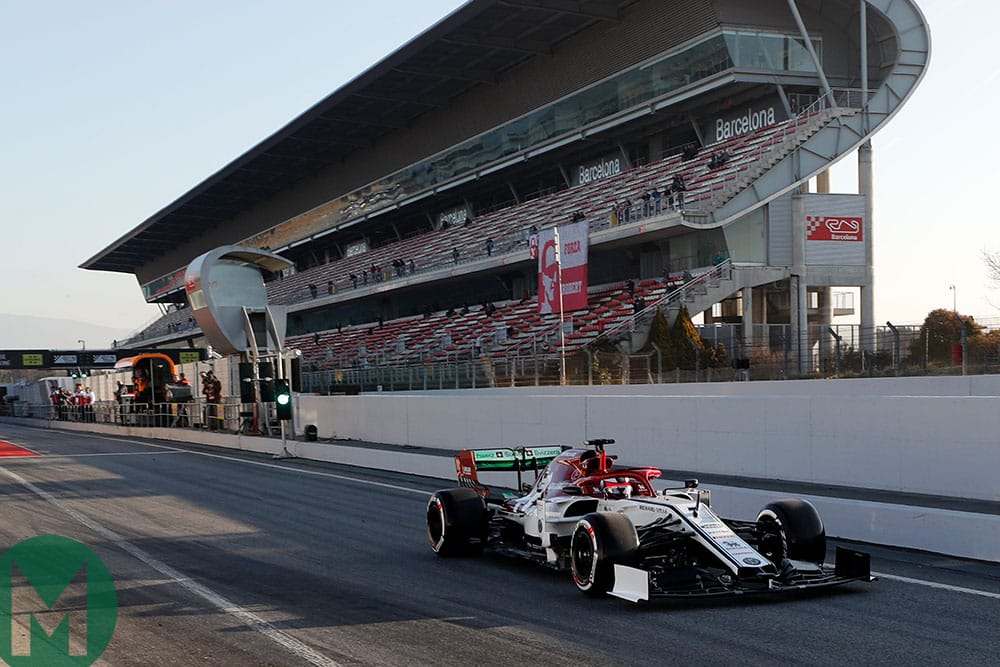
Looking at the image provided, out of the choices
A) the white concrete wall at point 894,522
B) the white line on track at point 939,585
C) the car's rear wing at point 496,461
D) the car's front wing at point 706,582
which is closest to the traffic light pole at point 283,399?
the white concrete wall at point 894,522

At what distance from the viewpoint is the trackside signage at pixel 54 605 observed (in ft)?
24.1

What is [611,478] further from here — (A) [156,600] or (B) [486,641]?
(A) [156,600]

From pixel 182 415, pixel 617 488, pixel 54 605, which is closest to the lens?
pixel 54 605

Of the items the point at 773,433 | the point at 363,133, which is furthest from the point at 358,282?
the point at 773,433

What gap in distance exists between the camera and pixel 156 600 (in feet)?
29.9

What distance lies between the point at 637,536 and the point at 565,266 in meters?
25.0

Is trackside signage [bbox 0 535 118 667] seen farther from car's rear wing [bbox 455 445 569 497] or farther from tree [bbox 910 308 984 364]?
tree [bbox 910 308 984 364]

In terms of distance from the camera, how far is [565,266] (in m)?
33.7

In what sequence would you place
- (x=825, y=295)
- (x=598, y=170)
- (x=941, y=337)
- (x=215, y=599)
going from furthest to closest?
1. (x=598, y=170)
2. (x=825, y=295)
3. (x=941, y=337)
4. (x=215, y=599)

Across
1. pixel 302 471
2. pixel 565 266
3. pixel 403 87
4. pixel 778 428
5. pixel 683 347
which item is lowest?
pixel 302 471

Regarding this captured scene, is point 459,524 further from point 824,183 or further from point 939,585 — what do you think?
point 824,183

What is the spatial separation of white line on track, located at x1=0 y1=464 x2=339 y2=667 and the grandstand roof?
1280 inches

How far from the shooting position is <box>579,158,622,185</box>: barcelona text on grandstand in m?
47.7

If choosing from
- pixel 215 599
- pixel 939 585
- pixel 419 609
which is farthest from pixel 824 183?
pixel 215 599
